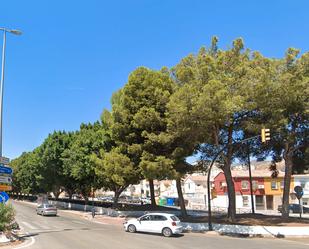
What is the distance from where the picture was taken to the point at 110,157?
130 ft

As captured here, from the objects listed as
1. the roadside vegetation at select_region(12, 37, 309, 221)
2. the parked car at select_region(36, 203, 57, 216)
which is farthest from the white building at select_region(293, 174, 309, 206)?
the parked car at select_region(36, 203, 57, 216)

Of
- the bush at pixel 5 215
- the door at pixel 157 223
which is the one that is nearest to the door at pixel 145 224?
the door at pixel 157 223

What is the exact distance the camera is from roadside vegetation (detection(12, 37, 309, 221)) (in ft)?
96.5

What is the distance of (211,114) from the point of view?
28609mm

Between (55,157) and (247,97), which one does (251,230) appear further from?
(55,157)

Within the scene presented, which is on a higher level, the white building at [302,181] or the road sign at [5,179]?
the white building at [302,181]

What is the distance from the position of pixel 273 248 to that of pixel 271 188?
54702 mm

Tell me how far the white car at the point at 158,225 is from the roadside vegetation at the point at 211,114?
4.69 meters

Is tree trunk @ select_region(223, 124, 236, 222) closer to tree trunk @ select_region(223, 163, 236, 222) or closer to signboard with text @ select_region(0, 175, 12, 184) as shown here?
tree trunk @ select_region(223, 163, 236, 222)

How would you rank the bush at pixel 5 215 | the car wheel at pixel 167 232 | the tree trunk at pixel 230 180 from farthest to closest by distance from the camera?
the tree trunk at pixel 230 180 → the car wheel at pixel 167 232 → the bush at pixel 5 215

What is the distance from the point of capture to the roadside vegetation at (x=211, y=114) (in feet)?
96.5

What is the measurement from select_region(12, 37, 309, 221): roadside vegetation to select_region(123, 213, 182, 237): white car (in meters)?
4.69

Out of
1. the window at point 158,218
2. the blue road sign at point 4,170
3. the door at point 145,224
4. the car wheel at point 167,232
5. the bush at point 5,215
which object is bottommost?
the car wheel at point 167,232

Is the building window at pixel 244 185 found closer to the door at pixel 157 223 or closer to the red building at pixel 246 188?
the red building at pixel 246 188
